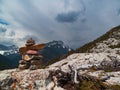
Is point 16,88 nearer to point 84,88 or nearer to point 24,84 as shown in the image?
point 24,84

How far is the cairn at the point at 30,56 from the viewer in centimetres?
2797

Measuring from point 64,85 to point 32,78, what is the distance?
264cm

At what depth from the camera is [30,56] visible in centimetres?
2844

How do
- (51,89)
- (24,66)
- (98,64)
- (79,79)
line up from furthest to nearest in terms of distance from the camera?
1. (98,64)
2. (24,66)
3. (79,79)
4. (51,89)

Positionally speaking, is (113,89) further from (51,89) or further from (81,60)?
(81,60)

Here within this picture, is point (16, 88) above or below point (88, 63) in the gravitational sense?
below

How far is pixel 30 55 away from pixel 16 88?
511cm

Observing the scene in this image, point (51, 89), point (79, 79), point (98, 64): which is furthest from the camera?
point (98, 64)

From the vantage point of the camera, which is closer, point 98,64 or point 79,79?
point 79,79

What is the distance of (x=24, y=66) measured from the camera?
2792 centimetres

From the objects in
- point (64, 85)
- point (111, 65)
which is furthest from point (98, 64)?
point (64, 85)

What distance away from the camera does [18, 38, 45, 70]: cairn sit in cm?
2797

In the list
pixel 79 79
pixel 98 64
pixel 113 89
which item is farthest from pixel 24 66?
pixel 98 64

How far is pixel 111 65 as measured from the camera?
36.6 m
